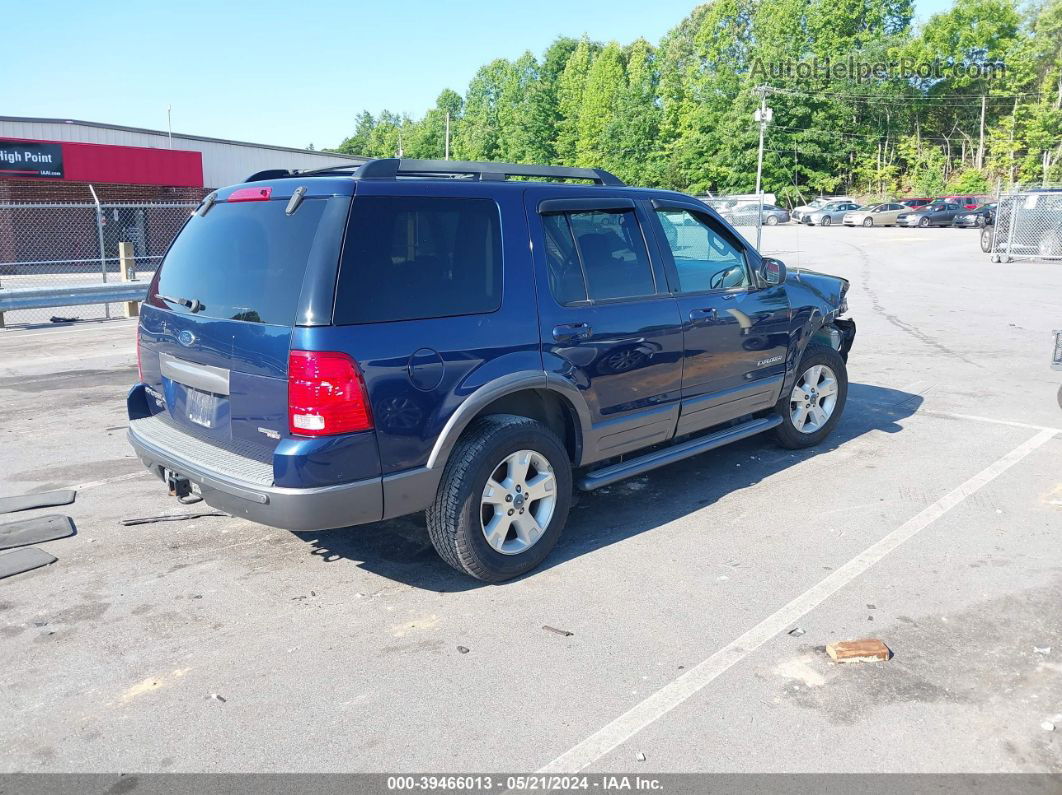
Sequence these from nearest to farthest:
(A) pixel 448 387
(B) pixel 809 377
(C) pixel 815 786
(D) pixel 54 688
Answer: (C) pixel 815 786 < (D) pixel 54 688 < (A) pixel 448 387 < (B) pixel 809 377

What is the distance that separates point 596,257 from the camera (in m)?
4.75

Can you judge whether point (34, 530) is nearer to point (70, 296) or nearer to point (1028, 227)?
point (70, 296)

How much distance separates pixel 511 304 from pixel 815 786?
98.0 inches

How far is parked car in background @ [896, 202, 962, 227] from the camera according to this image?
46.2m

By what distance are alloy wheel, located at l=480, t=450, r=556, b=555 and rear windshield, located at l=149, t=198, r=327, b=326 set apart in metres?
1.29

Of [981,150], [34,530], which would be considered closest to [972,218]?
[981,150]

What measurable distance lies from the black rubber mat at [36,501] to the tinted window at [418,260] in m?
3.01

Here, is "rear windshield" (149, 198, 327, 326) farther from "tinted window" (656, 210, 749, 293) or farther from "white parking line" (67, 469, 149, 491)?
"tinted window" (656, 210, 749, 293)

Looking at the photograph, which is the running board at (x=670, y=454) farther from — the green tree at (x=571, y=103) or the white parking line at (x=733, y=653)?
the green tree at (x=571, y=103)

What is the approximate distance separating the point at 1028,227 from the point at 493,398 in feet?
78.1

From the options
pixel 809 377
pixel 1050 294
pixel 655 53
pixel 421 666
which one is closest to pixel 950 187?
pixel 655 53

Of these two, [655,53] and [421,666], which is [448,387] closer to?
[421,666]

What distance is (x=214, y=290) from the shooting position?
4133 millimetres

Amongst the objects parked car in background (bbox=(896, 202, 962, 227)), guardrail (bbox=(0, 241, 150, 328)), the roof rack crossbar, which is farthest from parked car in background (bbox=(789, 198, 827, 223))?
the roof rack crossbar
